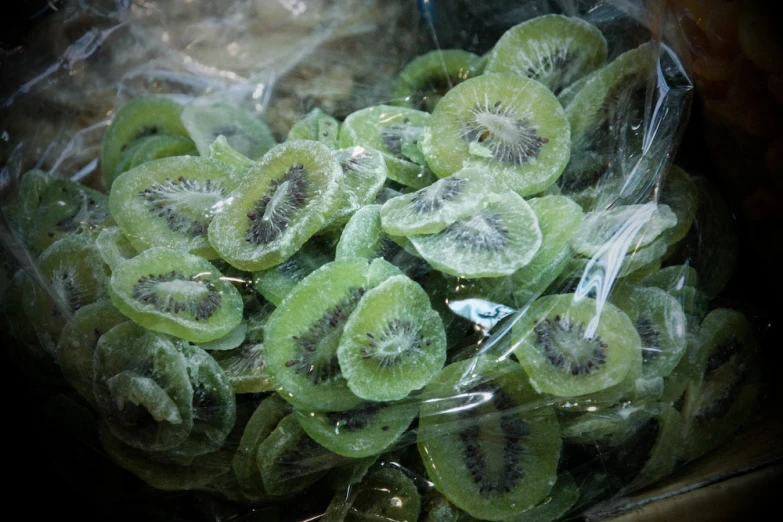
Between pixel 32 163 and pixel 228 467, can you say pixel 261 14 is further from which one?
pixel 228 467

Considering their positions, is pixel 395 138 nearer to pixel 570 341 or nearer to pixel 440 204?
pixel 440 204

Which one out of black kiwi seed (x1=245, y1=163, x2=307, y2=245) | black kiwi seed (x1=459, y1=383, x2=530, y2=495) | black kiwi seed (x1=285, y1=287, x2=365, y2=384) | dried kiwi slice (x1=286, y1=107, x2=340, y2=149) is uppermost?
black kiwi seed (x1=245, y1=163, x2=307, y2=245)

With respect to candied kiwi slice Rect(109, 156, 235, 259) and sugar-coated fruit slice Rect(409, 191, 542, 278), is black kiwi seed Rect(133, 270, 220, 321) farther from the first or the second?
sugar-coated fruit slice Rect(409, 191, 542, 278)

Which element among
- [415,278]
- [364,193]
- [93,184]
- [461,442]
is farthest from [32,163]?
[461,442]

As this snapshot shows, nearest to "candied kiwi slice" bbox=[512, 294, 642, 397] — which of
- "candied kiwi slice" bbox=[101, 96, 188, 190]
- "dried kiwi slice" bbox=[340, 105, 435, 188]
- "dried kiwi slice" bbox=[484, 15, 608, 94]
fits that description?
"dried kiwi slice" bbox=[340, 105, 435, 188]

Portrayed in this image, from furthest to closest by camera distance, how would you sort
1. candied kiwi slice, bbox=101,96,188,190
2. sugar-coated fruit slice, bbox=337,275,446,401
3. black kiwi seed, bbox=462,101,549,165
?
candied kiwi slice, bbox=101,96,188,190, black kiwi seed, bbox=462,101,549,165, sugar-coated fruit slice, bbox=337,275,446,401

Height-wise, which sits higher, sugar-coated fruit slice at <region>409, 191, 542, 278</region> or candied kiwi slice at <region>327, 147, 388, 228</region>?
candied kiwi slice at <region>327, 147, 388, 228</region>

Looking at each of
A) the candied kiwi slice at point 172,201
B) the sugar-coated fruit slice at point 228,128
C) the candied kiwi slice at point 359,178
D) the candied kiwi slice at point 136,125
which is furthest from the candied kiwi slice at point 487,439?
the candied kiwi slice at point 136,125
